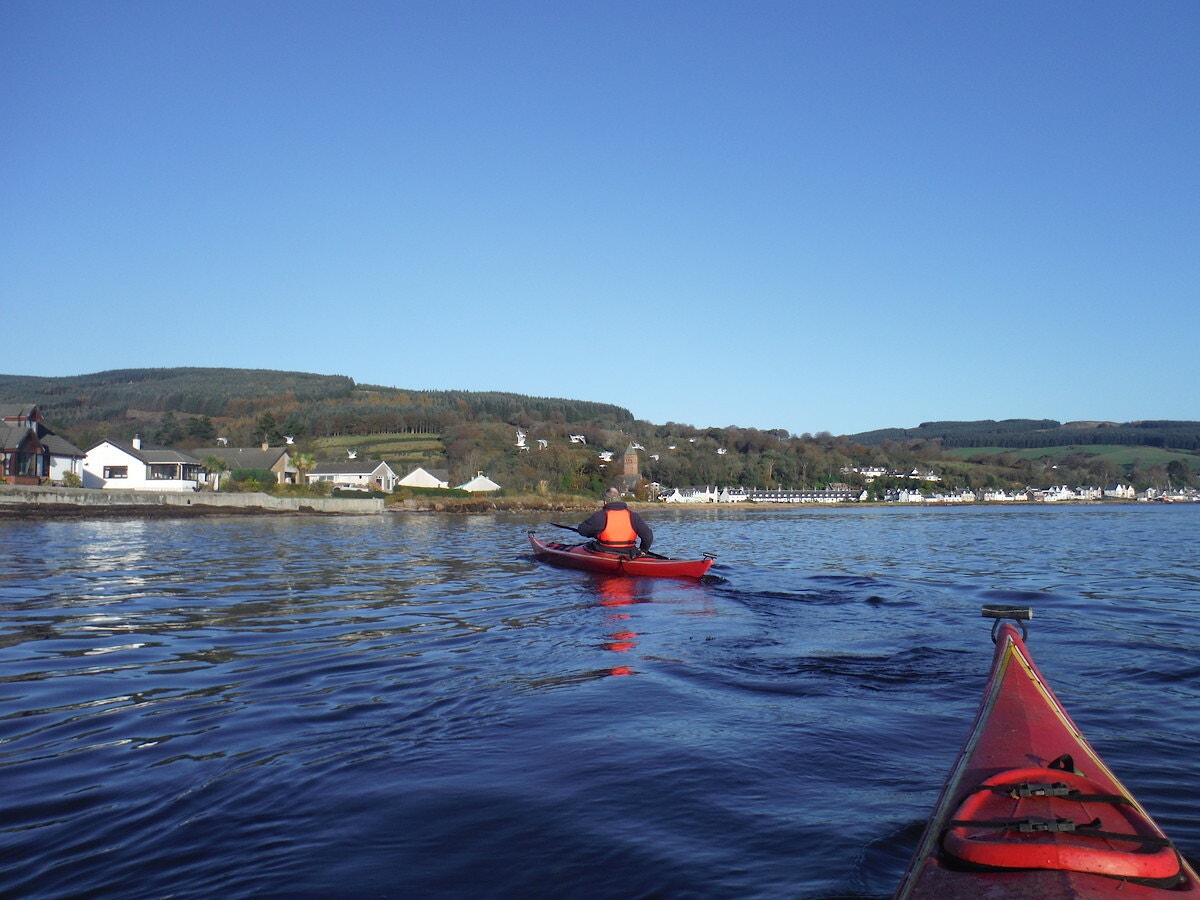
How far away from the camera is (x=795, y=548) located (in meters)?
29.8

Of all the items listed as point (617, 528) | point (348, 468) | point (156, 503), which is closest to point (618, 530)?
point (617, 528)

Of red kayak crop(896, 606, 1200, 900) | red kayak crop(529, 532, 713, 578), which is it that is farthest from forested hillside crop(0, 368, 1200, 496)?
red kayak crop(896, 606, 1200, 900)

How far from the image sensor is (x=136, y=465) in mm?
63781

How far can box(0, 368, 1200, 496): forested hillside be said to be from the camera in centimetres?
10469

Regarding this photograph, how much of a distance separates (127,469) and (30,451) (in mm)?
9732

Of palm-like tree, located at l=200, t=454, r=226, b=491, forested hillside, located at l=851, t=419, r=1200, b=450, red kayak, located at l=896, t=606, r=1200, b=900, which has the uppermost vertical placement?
forested hillside, located at l=851, t=419, r=1200, b=450

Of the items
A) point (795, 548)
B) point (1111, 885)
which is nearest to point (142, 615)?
point (1111, 885)

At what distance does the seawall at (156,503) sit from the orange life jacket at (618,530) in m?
A: 36.0

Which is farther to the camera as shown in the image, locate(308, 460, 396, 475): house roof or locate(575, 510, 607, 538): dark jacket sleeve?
locate(308, 460, 396, 475): house roof

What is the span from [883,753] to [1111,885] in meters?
3.31

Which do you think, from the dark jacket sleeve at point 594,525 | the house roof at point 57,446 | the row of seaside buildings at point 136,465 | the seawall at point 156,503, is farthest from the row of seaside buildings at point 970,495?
the dark jacket sleeve at point 594,525

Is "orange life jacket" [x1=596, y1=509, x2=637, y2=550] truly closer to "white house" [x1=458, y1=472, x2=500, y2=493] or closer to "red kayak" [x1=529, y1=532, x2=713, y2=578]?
"red kayak" [x1=529, y1=532, x2=713, y2=578]

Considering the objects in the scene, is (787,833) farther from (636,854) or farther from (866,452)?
(866,452)

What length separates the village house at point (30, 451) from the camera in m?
51.8
